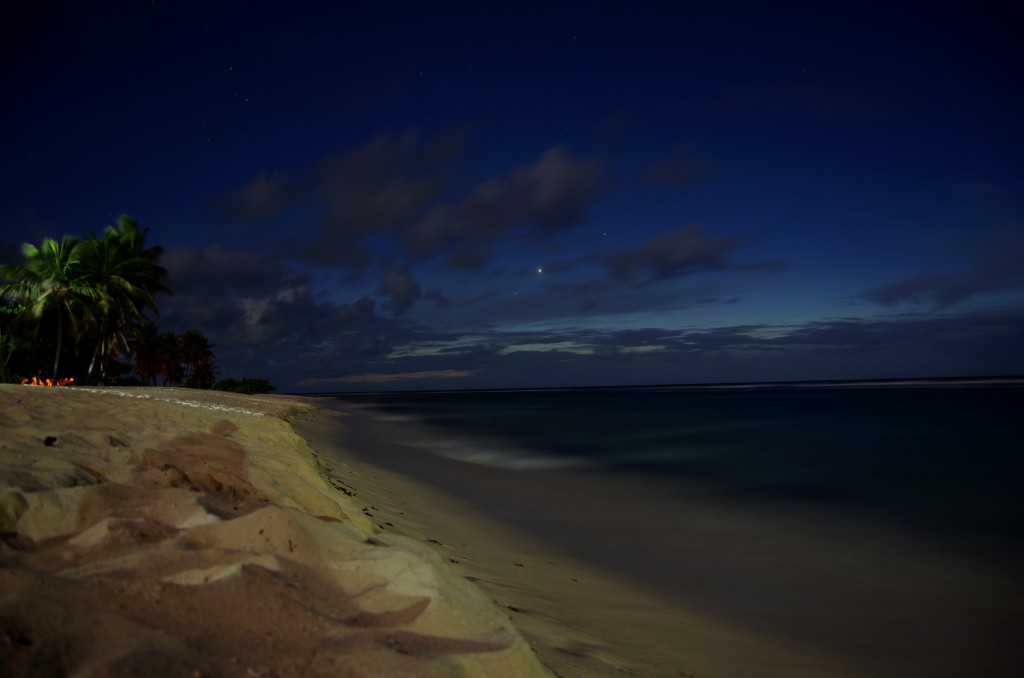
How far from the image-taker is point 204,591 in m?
2.23

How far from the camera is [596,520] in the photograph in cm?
866

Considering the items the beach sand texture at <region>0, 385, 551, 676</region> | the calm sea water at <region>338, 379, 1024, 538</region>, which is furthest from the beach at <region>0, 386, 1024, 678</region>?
the calm sea water at <region>338, 379, 1024, 538</region>

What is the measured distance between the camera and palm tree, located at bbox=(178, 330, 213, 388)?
213 feet

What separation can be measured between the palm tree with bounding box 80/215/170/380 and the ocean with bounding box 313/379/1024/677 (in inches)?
837

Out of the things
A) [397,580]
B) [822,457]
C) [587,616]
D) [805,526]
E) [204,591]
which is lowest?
[822,457]

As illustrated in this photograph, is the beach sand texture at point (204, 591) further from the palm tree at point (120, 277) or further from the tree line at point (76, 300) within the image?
the palm tree at point (120, 277)

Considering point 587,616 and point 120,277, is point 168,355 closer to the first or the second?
point 120,277

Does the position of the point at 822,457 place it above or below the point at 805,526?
below

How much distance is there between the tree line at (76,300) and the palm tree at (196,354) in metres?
29.6

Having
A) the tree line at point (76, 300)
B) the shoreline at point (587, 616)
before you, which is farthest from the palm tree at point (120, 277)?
the shoreline at point (587, 616)

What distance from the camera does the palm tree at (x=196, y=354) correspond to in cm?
6500

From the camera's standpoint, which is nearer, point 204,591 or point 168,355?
point 204,591

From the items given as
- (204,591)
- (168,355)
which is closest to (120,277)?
(204,591)

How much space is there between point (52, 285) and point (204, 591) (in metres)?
33.8
